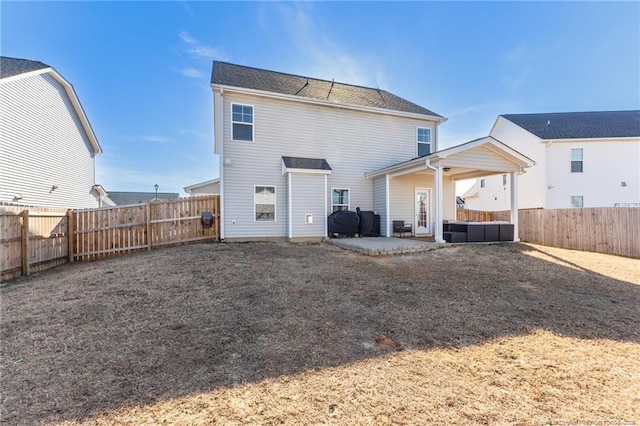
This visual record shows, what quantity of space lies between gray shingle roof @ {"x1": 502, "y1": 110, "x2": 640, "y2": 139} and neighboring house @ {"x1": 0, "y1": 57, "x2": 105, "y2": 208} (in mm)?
26207

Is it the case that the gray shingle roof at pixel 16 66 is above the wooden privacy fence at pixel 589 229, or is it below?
above

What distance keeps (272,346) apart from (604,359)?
3.71 m

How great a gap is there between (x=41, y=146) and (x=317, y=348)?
1582 centimetres

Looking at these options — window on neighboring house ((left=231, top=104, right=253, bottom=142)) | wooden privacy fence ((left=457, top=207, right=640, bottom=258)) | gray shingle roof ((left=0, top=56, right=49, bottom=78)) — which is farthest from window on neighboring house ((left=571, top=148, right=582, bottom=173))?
gray shingle roof ((left=0, top=56, right=49, bottom=78))

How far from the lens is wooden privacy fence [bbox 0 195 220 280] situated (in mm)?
6449

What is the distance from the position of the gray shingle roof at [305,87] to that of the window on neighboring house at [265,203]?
3.94m

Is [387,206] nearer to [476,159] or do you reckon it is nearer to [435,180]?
[435,180]

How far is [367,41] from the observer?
12.3 m

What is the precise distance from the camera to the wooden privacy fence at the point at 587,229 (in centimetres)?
952

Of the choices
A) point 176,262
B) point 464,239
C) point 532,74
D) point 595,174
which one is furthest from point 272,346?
point 595,174

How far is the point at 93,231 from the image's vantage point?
844cm

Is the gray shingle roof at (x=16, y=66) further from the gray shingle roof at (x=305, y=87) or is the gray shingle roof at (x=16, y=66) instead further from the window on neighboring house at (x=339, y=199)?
the window on neighboring house at (x=339, y=199)

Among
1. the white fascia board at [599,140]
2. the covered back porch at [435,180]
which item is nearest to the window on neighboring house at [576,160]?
the white fascia board at [599,140]

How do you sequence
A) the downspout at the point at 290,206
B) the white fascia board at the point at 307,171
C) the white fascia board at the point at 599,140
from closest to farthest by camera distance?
1. the white fascia board at the point at 307,171
2. the downspout at the point at 290,206
3. the white fascia board at the point at 599,140
